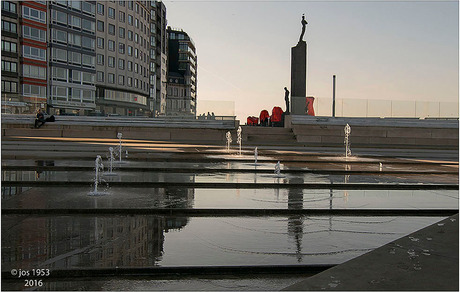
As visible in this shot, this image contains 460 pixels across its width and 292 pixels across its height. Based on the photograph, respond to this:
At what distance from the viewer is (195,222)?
7.69 m

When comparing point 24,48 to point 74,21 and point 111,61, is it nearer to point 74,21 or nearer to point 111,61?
point 74,21

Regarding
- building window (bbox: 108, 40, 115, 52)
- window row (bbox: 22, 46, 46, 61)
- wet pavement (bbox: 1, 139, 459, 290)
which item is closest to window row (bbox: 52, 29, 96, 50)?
window row (bbox: 22, 46, 46, 61)

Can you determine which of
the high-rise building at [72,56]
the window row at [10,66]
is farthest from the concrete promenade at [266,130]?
the high-rise building at [72,56]

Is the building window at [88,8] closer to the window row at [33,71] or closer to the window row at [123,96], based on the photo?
the window row at [33,71]

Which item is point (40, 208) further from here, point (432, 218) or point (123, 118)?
point (123, 118)

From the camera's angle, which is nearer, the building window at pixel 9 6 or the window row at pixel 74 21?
the building window at pixel 9 6

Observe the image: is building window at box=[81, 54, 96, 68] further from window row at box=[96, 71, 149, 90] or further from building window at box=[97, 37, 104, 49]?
building window at box=[97, 37, 104, 49]

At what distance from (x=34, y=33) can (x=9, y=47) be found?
4.86 m

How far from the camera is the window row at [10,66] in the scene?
67.4 m

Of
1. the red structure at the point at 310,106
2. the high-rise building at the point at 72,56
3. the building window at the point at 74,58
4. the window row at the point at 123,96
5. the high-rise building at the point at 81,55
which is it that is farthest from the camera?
the window row at the point at 123,96

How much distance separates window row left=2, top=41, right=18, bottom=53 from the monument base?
153 ft

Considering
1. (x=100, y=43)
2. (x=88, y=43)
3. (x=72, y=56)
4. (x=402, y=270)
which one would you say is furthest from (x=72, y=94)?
(x=402, y=270)

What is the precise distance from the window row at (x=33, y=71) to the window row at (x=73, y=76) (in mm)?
2172

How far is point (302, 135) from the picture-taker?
35656mm
